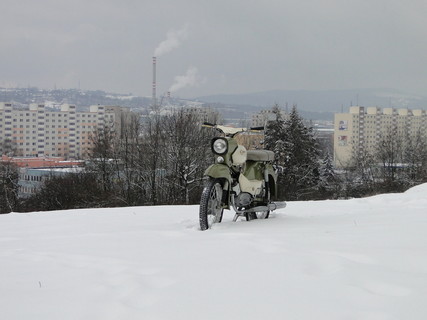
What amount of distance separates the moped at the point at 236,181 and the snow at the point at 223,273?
548mm

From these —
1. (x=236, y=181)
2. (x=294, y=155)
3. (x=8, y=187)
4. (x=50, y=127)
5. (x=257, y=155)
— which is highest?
(x=50, y=127)

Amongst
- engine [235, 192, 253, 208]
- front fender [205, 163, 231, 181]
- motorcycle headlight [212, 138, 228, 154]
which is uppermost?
motorcycle headlight [212, 138, 228, 154]

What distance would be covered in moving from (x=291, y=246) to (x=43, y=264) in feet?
5.69

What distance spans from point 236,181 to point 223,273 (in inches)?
111

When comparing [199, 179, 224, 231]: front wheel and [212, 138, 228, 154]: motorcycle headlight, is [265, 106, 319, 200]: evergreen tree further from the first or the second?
[212, 138, 228, 154]: motorcycle headlight

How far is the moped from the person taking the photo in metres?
5.32

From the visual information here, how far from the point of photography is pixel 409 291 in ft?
8.18

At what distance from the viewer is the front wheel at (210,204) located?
5074 millimetres

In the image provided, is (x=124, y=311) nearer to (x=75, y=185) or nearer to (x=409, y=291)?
(x=409, y=291)

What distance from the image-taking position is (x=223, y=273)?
115 inches

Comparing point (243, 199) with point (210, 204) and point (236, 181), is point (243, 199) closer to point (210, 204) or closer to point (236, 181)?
point (236, 181)

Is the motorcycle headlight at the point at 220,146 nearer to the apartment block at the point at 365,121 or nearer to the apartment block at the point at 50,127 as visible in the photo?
the apartment block at the point at 365,121

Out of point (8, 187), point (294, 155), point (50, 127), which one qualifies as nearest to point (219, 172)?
point (294, 155)

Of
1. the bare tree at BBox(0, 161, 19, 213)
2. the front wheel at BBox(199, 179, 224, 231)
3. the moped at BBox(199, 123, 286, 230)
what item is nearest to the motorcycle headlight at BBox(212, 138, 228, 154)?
the moped at BBox(199, 123, 286, 230)
